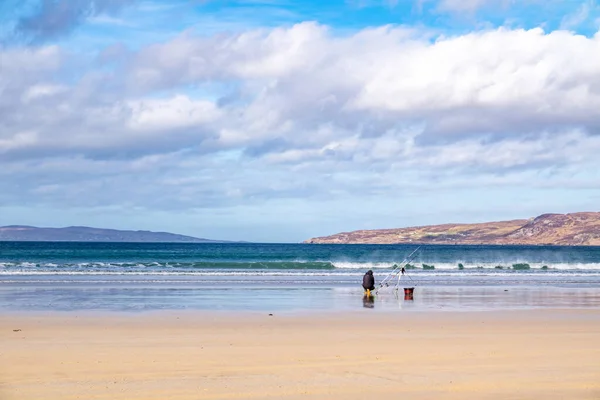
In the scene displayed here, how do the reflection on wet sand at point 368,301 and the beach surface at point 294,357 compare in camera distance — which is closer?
the beach surface at point 294,357

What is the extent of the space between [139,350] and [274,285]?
846 inches

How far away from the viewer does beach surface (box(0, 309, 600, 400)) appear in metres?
10.5

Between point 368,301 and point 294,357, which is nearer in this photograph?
point 294,357

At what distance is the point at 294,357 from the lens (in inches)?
513

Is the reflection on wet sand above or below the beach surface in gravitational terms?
above

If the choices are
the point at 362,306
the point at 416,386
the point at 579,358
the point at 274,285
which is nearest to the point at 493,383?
the point at 416,386

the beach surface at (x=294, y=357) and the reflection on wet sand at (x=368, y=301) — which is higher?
the reflection on wet sand at (x=368, y=301)

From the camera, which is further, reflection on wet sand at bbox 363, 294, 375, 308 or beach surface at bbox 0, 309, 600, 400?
reflection on wet sand at bbox 363, 294, 375, 308

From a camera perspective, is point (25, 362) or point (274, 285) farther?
point (274, 285)

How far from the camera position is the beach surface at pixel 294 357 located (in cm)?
1045

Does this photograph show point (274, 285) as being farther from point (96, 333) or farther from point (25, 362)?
point (25, 362)

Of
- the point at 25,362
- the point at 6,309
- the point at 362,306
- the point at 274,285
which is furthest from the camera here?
the point at 274,285

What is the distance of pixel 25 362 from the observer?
12422 millimetres

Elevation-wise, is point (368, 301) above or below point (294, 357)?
above
